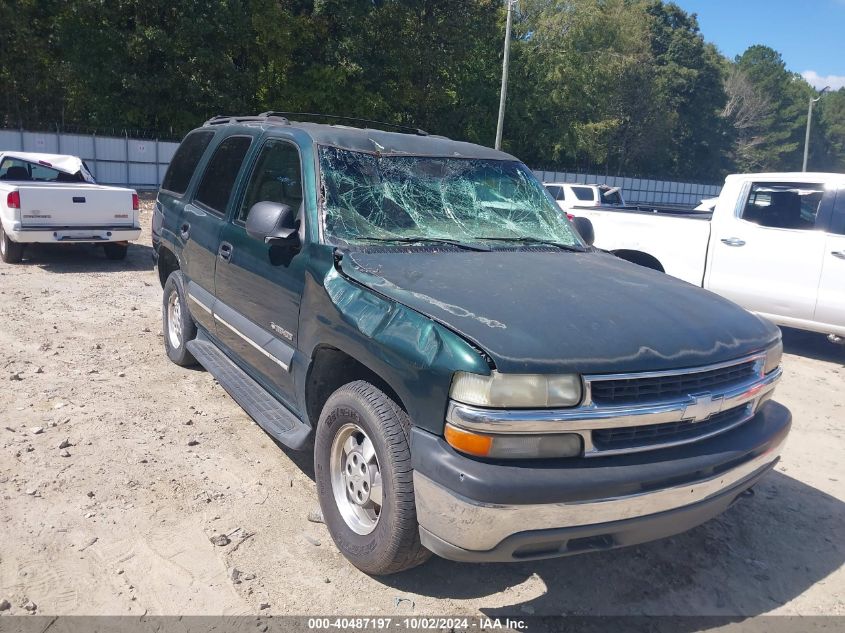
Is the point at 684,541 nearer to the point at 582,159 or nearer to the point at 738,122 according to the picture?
the point at 582,159

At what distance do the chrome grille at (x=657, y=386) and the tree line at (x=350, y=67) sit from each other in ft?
91.2

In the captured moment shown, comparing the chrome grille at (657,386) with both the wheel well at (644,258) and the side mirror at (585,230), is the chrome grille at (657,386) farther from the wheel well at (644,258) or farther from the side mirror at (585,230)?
the wheel well at (644,258)

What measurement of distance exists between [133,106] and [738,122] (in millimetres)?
59577

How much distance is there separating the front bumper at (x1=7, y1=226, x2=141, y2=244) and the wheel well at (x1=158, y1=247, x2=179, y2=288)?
14.9 feet

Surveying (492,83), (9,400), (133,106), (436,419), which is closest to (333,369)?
(436,419)

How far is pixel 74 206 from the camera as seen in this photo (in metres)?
10.0

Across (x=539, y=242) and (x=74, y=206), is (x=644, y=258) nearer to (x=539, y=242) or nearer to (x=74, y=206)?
(x=539, y=242)

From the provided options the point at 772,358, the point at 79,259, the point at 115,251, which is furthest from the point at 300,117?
the point at 79,259

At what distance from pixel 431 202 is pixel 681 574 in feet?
7.66

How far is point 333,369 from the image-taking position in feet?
11.2

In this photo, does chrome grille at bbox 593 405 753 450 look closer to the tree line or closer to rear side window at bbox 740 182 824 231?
rear side window at bbox 740 182 824 231

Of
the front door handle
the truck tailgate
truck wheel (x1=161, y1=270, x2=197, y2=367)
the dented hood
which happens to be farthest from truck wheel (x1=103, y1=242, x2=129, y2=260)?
the dented hood

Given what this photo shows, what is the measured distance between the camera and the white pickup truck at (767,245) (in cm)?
710

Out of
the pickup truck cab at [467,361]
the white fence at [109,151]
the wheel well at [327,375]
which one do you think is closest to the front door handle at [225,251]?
the pickup truck cab at [467,361]
